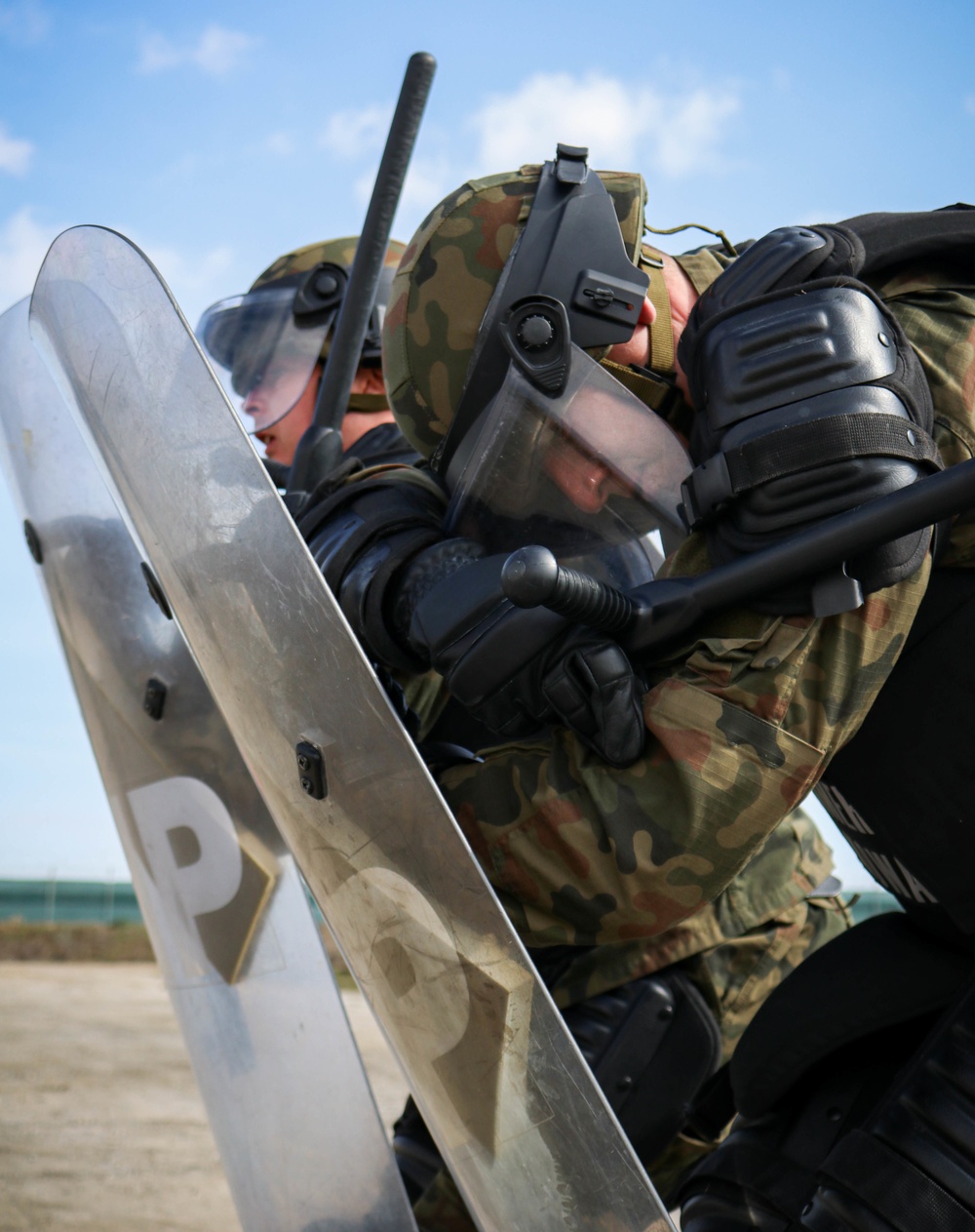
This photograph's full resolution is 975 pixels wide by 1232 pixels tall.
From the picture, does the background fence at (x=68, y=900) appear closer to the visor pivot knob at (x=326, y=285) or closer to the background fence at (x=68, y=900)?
the background fence at (x=68, y=900)

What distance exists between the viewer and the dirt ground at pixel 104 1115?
273 centimetres

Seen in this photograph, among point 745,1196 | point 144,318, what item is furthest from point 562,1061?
point 144,318

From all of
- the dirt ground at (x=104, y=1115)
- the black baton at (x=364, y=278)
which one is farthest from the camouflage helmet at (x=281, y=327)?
the dirt ground at (x=104, y=1115)

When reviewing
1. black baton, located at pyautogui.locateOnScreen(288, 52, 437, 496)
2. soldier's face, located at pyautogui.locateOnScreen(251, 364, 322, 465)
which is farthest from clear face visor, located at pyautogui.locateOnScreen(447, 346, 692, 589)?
soldier's face, located at pyautogui.locateOnScreen(251, 364, 322, 465)

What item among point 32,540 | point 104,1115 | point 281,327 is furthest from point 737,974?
point 104,1115

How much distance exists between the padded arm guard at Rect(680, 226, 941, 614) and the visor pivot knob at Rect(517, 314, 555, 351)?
0.22 m

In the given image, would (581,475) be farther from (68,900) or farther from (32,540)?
(68,900)

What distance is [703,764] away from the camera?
107 cm

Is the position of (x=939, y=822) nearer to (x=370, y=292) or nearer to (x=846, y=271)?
(x=846, y=271)

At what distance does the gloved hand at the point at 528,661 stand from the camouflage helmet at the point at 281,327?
157cm

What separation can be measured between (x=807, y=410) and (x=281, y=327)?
1931mm

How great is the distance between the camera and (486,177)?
151cm

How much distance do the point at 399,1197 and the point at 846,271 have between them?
1.08 metres

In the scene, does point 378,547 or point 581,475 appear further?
point 378,547
